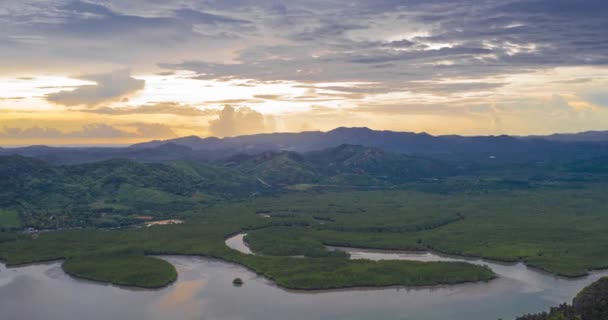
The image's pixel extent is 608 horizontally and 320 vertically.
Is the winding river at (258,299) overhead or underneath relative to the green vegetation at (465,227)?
underneath

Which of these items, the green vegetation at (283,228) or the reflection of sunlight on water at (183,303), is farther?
the green vegetation at (283,228)

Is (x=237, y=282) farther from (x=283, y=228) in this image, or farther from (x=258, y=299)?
(x=283, y=228)

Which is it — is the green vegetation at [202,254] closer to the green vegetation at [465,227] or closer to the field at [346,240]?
the field at [346,240]

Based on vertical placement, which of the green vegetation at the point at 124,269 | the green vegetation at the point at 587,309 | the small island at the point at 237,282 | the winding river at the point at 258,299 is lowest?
the winding river at the point at 258,299

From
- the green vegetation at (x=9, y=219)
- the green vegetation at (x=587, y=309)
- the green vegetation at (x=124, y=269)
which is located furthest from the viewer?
the green vegetation at (x=9, y=219)

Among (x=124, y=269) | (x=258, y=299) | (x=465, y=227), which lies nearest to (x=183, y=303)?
(x=258, y=299)

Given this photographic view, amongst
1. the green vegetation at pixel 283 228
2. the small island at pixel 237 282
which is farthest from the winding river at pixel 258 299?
the green vegetation at pixel 283 228
